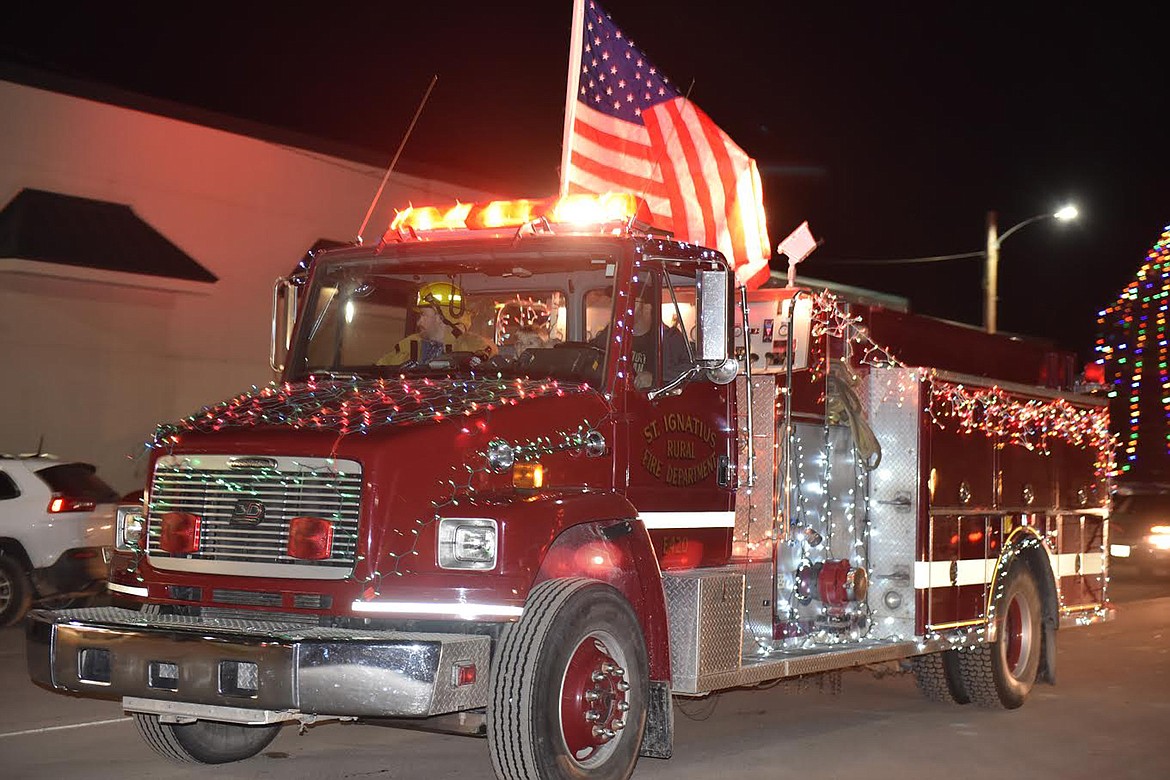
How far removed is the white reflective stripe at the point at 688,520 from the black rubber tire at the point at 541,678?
0.79 metres

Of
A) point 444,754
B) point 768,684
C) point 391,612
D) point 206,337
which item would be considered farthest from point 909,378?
point 206,337

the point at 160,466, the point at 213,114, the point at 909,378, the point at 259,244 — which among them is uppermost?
the point at 213,114

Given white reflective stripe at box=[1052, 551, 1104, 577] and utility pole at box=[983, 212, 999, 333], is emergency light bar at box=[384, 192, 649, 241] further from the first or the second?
utility pole at box=[983, 212, 999, 333]

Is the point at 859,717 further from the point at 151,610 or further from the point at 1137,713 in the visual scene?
the point at 151,610

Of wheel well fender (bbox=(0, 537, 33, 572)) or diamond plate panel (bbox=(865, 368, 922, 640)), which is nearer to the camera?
diamond plate panel (bbox=(865, 368, 922, 640))

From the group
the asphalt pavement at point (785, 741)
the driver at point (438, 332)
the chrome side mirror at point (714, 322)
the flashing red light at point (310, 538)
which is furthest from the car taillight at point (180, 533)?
the chrome side mirror at point (714, 322)

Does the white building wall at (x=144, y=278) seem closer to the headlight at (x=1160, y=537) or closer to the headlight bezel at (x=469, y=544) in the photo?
the headlight at (x=1160, y=537)

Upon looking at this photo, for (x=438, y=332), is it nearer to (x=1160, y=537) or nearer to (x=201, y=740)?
(x=201, y=740)

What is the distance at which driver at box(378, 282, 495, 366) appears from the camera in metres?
7.51

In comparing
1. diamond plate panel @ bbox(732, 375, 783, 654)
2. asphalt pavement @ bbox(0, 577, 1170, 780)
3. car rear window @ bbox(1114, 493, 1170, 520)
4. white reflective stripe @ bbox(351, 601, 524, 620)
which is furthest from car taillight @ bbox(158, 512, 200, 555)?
car rear window @ bbox(1114, 493, 1170, 520)

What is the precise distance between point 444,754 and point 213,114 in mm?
16737

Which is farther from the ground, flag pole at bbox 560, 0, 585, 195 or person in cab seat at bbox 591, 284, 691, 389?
flag pole at bbox 560, 0, 585, 195

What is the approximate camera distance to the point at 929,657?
35.0ft

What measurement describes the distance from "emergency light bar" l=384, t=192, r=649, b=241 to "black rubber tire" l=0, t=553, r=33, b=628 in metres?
7.81
